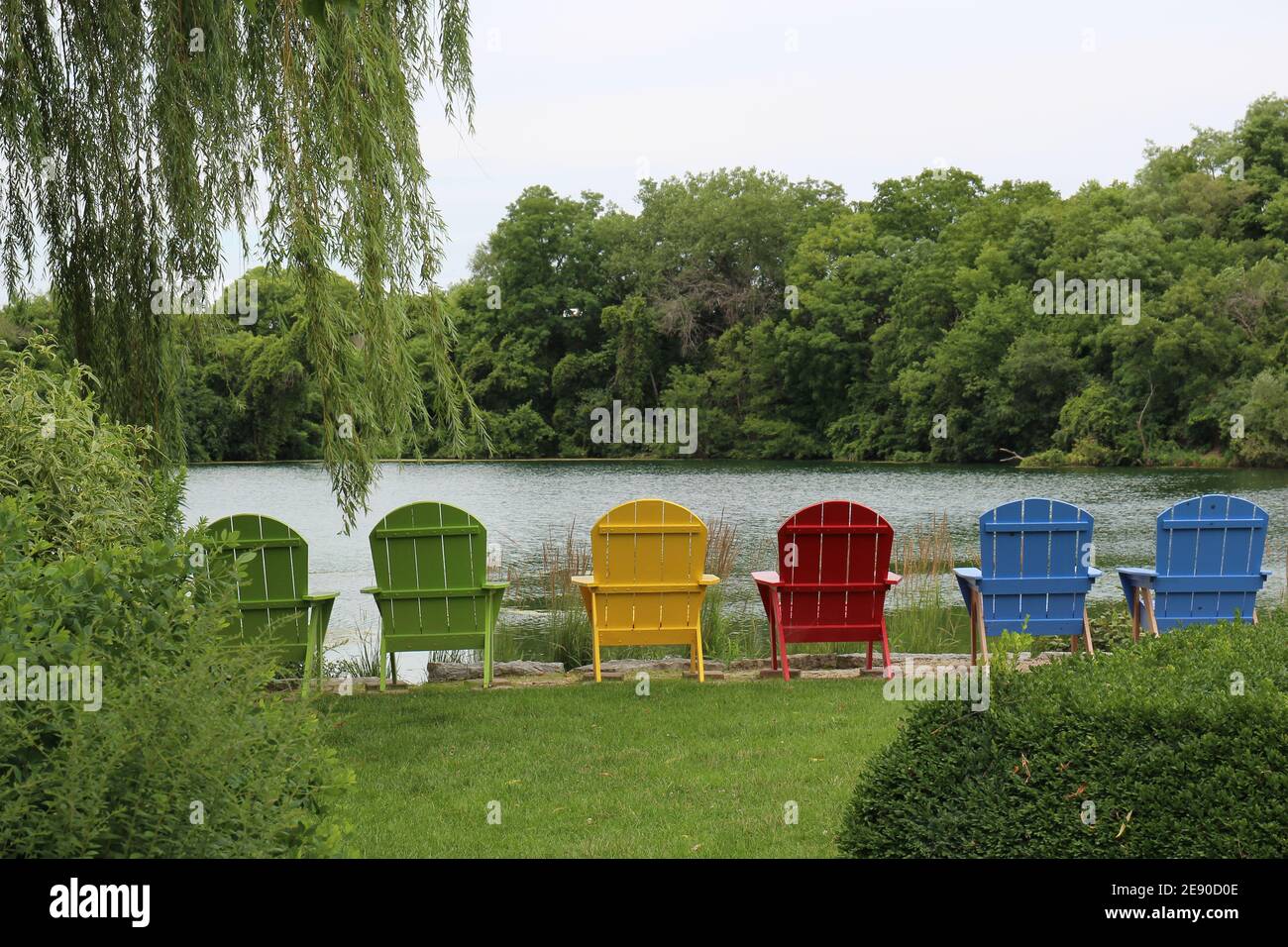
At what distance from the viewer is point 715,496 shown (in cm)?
2952

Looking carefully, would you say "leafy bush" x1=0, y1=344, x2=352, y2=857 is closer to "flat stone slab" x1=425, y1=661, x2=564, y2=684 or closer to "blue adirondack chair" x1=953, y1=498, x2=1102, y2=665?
"flat stone slab" x1=425, y1=661, x2=564, y2=684

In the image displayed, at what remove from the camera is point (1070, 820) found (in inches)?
135

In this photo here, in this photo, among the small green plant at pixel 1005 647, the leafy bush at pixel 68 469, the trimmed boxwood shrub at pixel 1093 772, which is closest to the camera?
the trimmed boxwood shrub at pixel 1093 772

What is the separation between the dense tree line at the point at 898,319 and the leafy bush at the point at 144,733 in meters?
29.5

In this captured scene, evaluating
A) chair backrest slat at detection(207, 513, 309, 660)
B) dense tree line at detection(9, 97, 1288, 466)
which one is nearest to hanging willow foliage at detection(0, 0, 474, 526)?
chair backrest slat at detection(207, 513, 309, 660)

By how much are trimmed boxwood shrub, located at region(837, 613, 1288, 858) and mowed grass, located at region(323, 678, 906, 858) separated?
639 millimetres

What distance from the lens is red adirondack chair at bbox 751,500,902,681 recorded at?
775 centimetres

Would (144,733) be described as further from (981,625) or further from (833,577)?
(981,625)

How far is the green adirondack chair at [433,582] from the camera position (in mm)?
7328

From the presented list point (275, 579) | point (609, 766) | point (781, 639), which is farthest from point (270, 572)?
point (781, 639)

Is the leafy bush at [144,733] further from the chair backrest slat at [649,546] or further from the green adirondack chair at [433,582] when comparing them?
the chair backrest slat at [649,546]

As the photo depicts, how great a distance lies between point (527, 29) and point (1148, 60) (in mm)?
27282

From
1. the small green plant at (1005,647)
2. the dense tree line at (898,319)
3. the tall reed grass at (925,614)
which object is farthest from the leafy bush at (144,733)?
the dense tree line at (898,319)

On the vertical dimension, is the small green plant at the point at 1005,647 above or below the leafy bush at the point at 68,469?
below
